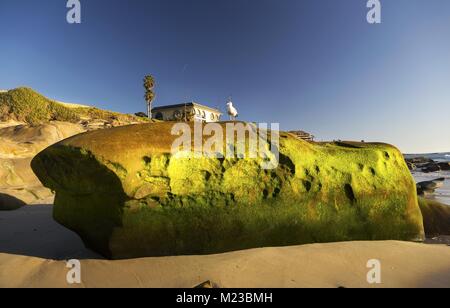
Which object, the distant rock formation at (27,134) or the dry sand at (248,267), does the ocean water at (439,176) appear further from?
the distant rock formation at (27,134)

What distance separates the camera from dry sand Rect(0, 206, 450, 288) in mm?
2580

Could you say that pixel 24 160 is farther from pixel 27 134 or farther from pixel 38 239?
pixel 38 239

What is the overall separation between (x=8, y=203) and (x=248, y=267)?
5894 millimetres

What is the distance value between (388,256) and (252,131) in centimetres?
218

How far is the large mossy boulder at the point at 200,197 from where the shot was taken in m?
3.10

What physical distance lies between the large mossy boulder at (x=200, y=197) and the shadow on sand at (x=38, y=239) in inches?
9.6

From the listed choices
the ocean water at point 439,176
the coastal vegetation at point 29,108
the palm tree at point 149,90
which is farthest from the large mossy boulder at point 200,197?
the palm tree at point 149,90

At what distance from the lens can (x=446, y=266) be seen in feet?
10.0

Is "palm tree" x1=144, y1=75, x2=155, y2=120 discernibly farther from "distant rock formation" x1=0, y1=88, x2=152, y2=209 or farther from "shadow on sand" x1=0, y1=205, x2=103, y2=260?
"shadow on sand" x1=0, y1=205, x2=103, y2=260

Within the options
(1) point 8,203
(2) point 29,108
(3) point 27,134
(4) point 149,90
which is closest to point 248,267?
(1) point 8,203

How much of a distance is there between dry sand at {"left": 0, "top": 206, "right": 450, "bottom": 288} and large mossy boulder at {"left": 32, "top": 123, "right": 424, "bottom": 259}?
9.3 inches

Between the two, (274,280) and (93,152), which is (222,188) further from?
(93,152)

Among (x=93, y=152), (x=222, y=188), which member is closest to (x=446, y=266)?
(x=222, y=188)

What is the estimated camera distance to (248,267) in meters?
2.82
